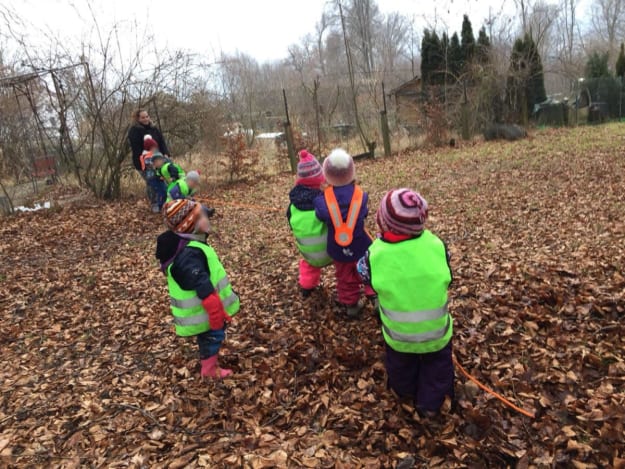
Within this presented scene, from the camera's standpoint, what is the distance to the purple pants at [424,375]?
2.72 metres

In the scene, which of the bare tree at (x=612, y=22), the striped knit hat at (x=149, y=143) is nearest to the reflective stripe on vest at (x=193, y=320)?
the striped knit hat at (x=149, y=143)

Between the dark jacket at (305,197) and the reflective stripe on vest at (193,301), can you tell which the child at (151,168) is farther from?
the reflective stripe on vest at (193,301)

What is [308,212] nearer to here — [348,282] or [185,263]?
[348,282]

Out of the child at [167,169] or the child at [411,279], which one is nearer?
the child at [411,279]

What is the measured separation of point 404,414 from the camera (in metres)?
2.85

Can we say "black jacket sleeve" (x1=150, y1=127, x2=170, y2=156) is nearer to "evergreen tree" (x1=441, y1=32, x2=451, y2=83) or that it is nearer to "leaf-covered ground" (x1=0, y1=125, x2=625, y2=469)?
"leaf-covered ground" (x1=0, y1=125, x2=625, y2=469)

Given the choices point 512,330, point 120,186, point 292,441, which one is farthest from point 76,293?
point 120,186

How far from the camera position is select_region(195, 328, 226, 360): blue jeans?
329 cm

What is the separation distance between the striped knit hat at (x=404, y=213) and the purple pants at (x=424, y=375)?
0.81m

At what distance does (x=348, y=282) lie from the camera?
3.94 m

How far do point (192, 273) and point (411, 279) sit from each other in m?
1.48

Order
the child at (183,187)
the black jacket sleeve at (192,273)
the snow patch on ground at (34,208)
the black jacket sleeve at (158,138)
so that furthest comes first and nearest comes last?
the snow patch on ground at (34,208)
the black jacket sleeve at (158,138)
the child at (183,187)
the black jacket sleeve at (192,273)

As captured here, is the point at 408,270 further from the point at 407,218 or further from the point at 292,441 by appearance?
the point at 292,441

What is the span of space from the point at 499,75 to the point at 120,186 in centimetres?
1661
